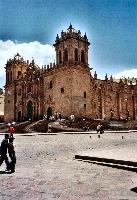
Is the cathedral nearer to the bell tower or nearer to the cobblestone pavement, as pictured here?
the bell tower

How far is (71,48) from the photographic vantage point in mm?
38562

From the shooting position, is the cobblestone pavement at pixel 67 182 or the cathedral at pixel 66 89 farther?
the cathedral at pixel 66 89

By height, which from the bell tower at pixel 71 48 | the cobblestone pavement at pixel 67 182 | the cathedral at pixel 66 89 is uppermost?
the bell tower at pixel 71 48

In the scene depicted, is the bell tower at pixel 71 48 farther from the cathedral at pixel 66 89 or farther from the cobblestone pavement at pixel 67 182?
the cobblestone pavement at pixel 67 182

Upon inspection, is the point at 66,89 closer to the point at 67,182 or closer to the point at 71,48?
the point at 71,48

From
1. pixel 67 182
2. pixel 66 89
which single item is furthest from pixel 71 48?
pixel 67 182

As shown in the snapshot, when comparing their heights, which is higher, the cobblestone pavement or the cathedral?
the cathedral

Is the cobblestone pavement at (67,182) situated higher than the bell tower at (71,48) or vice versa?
the bell tower at (71,48)

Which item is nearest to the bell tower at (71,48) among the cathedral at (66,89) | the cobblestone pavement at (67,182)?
the cathedral at (66,89)

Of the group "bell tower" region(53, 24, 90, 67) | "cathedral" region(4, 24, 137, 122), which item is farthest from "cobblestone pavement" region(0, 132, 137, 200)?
"bell tower" region(53, 24, 90, 67)

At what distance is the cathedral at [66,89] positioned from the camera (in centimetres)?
3828

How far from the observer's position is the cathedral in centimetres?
3828

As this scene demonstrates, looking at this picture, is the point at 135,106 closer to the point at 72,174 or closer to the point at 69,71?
the point at 69,71

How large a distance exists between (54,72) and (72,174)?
35152 millimetres
